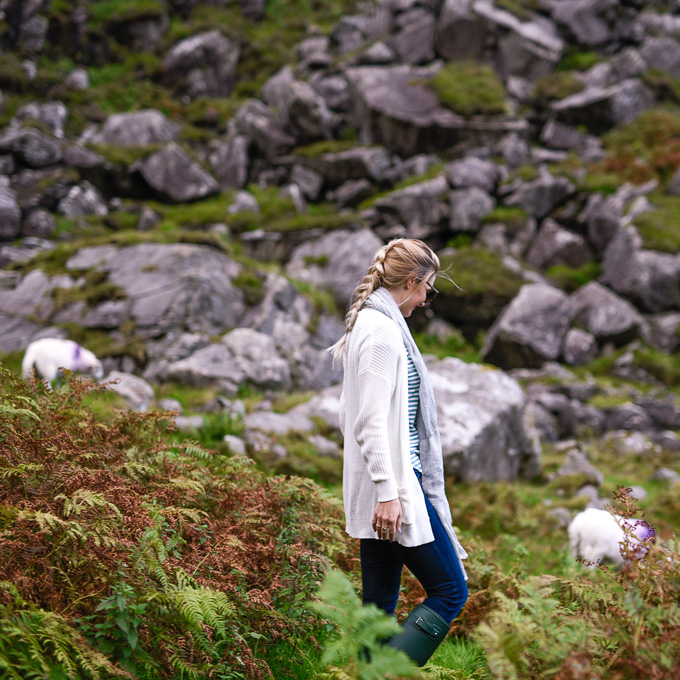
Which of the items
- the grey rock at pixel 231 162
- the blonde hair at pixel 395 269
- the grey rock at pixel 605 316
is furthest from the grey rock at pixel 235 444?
the grey rock at pixel 231 162

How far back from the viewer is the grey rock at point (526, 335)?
18062 millimetres

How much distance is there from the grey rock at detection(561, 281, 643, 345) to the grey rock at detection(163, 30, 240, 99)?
26.1 meters

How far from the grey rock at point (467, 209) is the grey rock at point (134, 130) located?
14853 mm

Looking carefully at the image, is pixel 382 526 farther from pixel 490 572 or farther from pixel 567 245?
pixel 567 245

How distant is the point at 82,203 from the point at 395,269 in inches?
812

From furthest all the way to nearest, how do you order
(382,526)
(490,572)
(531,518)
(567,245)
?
1. (567,245)
2. (531,518)
3. (490,572)
4. (382,526)

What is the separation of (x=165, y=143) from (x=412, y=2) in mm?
22661

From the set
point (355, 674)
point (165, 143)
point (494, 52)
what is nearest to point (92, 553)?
point (355, 674)

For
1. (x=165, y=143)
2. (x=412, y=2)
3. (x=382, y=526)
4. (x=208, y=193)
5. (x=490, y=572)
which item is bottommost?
(x=208, y=193)

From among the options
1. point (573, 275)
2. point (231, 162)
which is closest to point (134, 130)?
point (231, 162)

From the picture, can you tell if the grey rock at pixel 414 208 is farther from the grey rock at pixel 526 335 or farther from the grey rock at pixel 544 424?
the grey rock at pixel 544 424

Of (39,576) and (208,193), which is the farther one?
(208,193)

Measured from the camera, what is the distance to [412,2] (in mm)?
35125

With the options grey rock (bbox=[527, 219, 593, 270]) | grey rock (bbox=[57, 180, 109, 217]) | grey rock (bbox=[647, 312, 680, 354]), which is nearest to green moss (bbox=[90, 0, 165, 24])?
grey rock (bbox=[57, 180, 109, 217])
